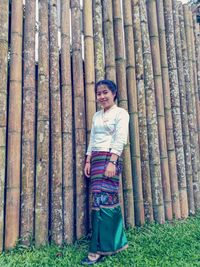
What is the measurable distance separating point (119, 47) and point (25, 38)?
1.19 m

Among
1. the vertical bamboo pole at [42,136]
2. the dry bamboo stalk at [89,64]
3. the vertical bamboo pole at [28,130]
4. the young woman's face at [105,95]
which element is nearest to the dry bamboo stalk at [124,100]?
the dry bamboo stalk at [89,64]

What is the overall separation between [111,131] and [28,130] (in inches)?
35.6

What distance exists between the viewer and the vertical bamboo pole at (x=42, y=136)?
2715 millimetres

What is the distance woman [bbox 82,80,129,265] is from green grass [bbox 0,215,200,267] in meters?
0.13

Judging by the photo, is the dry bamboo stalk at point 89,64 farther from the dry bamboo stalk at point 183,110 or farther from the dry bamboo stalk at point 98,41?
the dry bamboo stalk at point 183,110

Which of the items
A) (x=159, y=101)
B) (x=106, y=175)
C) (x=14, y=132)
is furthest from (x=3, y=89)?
(x=159, y=101)

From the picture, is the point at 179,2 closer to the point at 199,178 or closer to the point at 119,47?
the point at 119,47

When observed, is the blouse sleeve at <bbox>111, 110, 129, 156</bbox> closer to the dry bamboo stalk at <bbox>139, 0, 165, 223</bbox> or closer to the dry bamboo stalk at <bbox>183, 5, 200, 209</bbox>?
the dry bamboo stalk at <bbox>139, 0, 165, 223</bbox>

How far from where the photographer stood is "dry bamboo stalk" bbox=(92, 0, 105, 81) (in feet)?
10.6

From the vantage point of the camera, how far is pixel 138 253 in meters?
2.50

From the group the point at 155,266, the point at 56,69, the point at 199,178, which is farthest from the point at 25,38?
the point at 199,178

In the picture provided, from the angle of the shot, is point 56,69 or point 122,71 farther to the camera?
point 122,71

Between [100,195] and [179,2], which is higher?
[179,2]

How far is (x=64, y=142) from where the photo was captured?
2.93 metres
